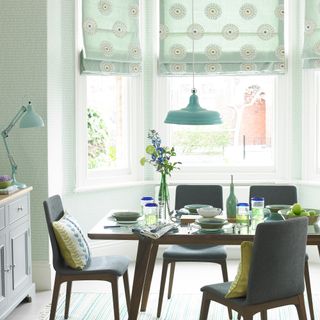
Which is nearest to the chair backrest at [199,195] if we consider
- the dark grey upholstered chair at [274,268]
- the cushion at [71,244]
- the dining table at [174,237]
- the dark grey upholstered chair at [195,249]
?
the dark grey upholstered chair at [195,249]

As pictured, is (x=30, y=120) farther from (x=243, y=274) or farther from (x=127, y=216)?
(x=243, y=274)

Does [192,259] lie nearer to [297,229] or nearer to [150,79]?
[297,229]

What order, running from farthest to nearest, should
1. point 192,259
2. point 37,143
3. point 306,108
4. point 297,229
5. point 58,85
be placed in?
point 306,108
point 58,85
point 37,143
point 192,259
point 297,229

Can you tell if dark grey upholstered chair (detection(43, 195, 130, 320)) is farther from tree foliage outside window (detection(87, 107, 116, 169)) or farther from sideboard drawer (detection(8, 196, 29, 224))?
tree foliage outside window (detection(87, 107, 116, 169))

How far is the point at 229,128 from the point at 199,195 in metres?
1.42

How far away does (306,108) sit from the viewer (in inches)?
227

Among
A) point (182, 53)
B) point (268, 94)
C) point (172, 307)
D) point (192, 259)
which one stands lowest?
point (172, 307)

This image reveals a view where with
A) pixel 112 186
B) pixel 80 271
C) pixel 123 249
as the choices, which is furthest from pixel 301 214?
pixel 123 249

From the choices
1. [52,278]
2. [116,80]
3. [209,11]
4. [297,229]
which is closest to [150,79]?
[116,80]

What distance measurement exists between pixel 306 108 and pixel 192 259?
218 cm

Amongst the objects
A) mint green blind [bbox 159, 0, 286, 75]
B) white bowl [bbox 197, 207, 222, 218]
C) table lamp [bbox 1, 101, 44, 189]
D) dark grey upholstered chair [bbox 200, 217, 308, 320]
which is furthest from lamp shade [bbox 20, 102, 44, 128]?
dark grey upholstered chair [bbox 200, 217, 308, 320]

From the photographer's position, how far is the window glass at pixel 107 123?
5.71m

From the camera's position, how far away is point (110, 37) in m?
5.58

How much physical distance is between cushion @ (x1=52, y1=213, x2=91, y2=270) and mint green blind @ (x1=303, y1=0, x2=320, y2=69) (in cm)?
282
